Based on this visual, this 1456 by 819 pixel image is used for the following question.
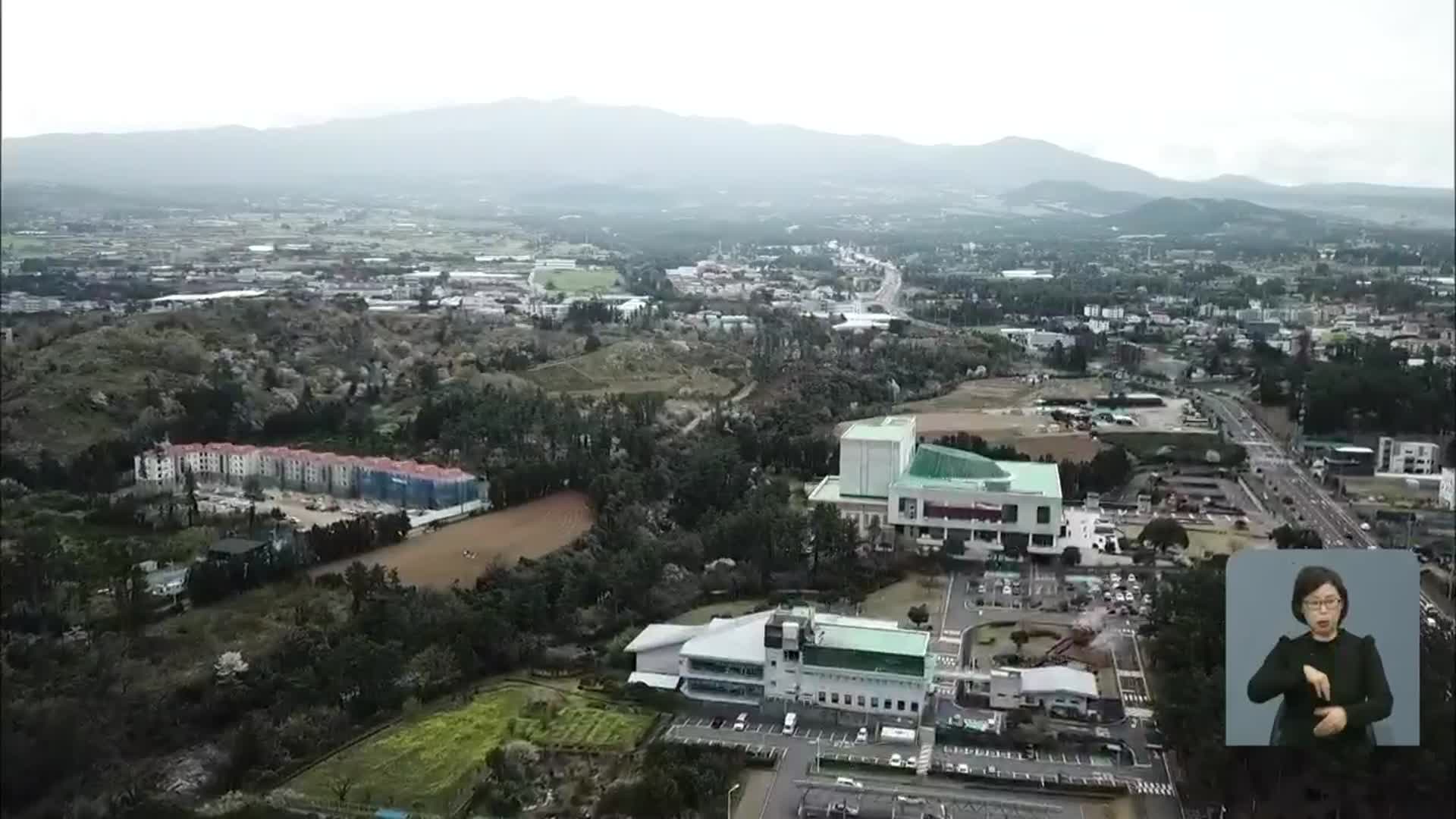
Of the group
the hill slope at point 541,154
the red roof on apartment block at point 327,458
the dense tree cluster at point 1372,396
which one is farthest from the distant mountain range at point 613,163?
the red roof on apartment block at point 327,458

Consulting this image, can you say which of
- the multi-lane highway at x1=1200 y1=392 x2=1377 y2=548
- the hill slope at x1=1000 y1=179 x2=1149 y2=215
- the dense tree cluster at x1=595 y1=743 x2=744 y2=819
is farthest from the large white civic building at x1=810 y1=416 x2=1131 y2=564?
the hill slope at x1=1000 y1=179 x2=1149 y2=215

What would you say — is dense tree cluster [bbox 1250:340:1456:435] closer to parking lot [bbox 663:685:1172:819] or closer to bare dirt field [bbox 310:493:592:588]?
parking lot [bbox 663:685:1172:819]

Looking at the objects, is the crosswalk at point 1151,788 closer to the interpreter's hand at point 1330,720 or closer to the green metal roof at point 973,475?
the interpreter's hand at point 1330,720

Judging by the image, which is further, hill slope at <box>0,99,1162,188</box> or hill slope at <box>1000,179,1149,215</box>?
hill slope at <box>1000,179,1149,215</box>

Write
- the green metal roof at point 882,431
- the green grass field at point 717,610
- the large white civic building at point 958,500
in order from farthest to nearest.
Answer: the green metal roof at point 882,431 → the large white civic building at point 958,500 → the green grass field at point 717,610

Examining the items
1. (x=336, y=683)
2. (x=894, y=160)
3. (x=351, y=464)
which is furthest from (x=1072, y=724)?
(x=894, y=160)

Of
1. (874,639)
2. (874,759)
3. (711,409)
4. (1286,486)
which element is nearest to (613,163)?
(711,409)
